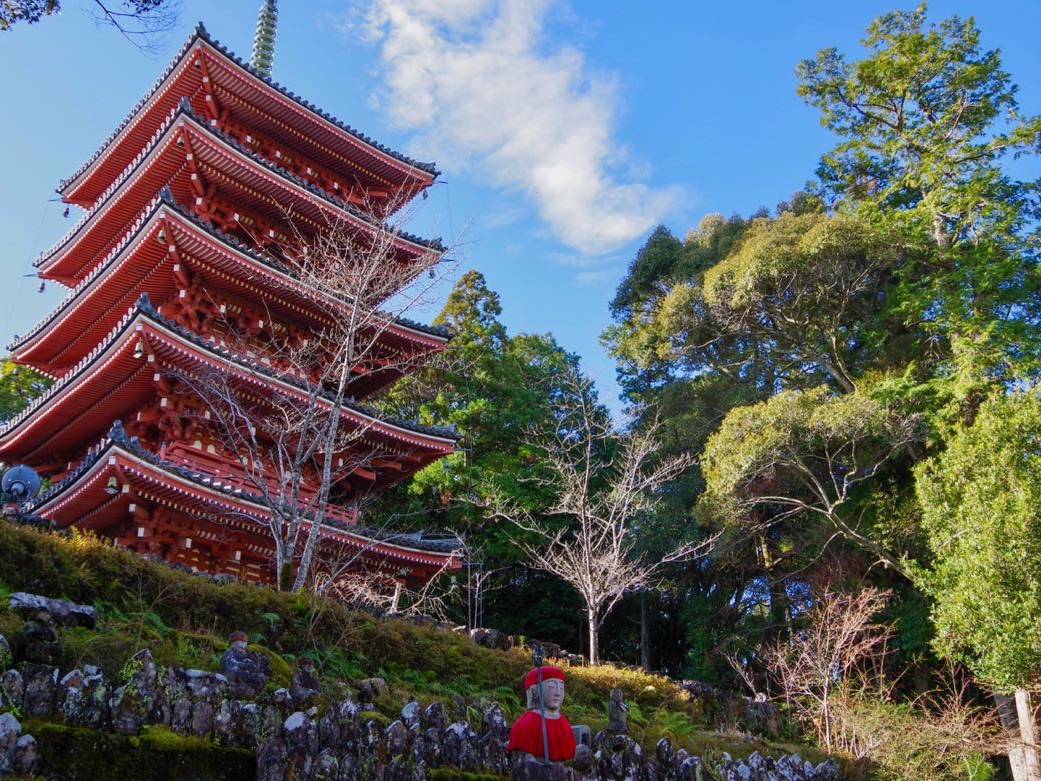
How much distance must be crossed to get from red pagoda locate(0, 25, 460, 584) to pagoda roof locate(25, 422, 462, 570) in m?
0.03

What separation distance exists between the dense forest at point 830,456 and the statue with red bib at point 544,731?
24.3ft

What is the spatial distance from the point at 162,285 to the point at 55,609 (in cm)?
962

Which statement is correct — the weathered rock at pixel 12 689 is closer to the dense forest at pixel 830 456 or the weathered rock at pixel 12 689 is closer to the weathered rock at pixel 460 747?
the weathered rock at pixel 460 747

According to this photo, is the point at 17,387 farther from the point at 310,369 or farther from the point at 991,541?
the point at 991,541

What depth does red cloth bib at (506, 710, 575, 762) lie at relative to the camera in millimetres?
5645

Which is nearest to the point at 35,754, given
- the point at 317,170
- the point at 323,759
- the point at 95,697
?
the point at 95,697

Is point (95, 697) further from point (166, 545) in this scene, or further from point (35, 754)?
Result: point (166, 545)

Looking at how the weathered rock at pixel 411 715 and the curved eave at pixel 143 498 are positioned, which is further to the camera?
the curved eave at pixel 143 498

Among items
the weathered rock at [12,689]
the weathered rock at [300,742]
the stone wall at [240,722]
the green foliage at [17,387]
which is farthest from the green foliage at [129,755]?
the green foliage at [17,387]

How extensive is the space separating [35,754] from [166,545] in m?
8.36

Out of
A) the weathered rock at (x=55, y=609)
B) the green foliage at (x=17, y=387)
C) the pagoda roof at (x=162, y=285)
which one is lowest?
the weathered rock at (x=55, y=609)

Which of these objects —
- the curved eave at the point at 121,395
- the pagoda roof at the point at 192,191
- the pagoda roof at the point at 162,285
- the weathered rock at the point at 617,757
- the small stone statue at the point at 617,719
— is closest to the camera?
the weathered rock at the point at 617,757

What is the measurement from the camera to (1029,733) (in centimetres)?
1293

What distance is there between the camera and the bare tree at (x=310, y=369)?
12289 mm
